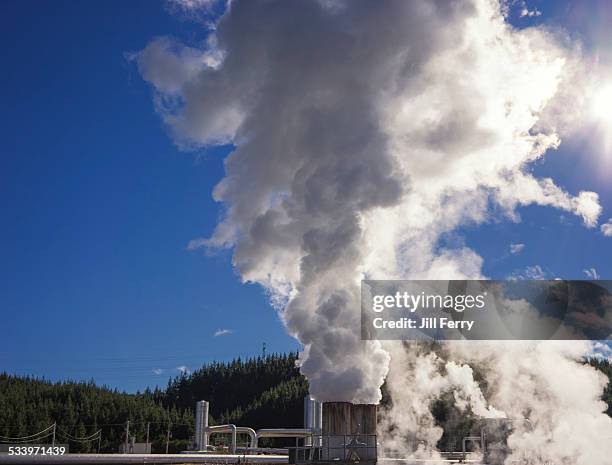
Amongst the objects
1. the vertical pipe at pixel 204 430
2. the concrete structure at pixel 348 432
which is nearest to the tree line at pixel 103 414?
the vertical pipe at pixel 204 430

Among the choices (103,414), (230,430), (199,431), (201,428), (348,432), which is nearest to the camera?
(348,432)

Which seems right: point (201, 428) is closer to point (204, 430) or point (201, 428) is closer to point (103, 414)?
point (204, 430)

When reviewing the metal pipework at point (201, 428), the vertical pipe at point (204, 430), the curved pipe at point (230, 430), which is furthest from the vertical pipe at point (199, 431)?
the curved pipe at point (230, 430)

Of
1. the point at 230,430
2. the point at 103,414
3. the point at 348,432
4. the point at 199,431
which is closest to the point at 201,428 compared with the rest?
the point at 199,431

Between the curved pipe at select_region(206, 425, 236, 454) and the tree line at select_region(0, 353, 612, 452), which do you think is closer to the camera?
the curved pipe at select_region(206, 425, 236, 454)

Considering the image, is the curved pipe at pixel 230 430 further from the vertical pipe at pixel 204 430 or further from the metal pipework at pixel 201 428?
the metal pipework at pixel 201 428

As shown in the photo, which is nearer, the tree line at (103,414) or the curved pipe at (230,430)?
the curved pipe at (230,430)

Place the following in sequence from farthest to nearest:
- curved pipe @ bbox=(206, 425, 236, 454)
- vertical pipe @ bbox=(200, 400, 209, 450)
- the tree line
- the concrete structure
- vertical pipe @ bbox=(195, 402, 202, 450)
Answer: the tree line < vertical pipe @ bbox=(200, 400, 209, 450) < vertical pipe @ bbox=(195, 402, 202, 450) < curved pipe @ bbox=(206, 425, 236, 454) < the concrete structure

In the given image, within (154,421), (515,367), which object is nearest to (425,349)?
(515,367)

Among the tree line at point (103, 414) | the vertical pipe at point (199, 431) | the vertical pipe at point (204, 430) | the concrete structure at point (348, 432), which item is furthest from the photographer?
the tree line at point (103, 414)

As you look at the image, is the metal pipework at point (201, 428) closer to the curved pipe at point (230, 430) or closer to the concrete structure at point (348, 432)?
the curved pipe at point (230, 430)

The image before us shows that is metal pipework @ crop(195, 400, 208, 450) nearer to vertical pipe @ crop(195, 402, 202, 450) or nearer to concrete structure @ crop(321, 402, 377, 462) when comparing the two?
vertical pipe @ crop(195, 402, 202, 450)

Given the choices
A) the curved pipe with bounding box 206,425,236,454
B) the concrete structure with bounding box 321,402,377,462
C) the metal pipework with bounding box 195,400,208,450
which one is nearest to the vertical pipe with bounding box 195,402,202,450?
the metal pipework with bounding box 195,400,208,450

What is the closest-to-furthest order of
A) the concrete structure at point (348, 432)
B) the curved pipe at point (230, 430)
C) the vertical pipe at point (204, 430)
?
the concrete structure at point (348, 432), the curved pipe at point (230, 430), the vertical pipe at point (204, 430)
